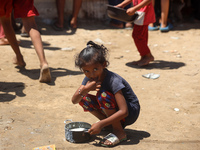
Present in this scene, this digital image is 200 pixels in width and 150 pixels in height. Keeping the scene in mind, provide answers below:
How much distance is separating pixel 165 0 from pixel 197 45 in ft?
4.39

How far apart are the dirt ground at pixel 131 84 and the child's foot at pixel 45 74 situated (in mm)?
66

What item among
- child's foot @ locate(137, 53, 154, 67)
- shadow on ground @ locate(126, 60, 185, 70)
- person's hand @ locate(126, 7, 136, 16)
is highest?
person's hand @ locate(126, 7, 136, 16)

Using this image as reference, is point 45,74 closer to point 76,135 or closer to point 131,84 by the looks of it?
point 131,84

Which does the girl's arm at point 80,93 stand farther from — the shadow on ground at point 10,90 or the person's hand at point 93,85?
the shadow on ground at point 10,90

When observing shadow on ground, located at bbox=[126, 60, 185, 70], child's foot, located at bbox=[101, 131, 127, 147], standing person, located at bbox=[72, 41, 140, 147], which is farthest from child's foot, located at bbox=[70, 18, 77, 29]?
child's foot, located at bbox=[101, 131, 127, 147]

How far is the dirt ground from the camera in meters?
2.52

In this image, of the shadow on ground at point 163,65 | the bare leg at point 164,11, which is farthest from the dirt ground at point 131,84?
the bare leg at point 164,11

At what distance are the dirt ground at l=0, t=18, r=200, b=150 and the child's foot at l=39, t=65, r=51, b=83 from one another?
7 cm

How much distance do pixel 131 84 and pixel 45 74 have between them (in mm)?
1065

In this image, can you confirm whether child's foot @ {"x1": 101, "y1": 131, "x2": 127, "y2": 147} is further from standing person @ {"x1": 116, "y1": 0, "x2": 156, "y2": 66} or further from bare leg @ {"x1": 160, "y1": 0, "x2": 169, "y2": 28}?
bare leg @ {"x1": 160, "y1": 0, "x2": 169, "y2": 28}

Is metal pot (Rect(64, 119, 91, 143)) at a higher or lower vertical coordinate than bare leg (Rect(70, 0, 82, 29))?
lower

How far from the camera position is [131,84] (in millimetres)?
3887

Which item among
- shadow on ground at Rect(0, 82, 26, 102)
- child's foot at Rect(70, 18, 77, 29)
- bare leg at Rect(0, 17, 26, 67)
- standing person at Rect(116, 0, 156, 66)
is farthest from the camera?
child's foot at Rect(70, 18, 77, 29)

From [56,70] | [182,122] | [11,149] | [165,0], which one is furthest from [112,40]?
[11,149]
